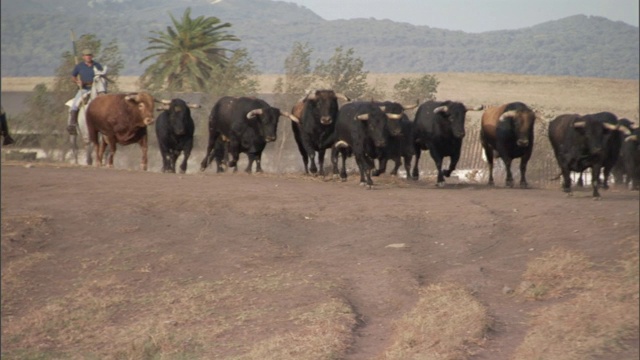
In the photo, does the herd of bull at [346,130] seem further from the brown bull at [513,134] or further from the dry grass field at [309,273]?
the dry grass field at [309,273]

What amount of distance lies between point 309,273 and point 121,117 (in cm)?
1035

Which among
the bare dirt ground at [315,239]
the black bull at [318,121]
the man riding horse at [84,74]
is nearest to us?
the bare dirt ground at [315,239]

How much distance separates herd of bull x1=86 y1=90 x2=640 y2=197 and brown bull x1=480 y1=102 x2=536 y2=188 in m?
0.02

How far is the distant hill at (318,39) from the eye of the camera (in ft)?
125

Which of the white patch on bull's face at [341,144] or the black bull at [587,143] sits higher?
the black bull at [587,143]

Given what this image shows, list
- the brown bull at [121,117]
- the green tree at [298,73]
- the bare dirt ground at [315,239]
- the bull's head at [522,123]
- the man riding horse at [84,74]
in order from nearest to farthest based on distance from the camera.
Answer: the bare dirt ground at [315,239] → the bull's head at [522,123] → the brown bull at [121,117] → the man riding horse at [84,74] → the green tree at [298,73]

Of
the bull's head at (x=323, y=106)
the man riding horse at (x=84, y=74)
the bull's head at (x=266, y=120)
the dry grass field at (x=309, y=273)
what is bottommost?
the dry grass field at (x=309, y=273)

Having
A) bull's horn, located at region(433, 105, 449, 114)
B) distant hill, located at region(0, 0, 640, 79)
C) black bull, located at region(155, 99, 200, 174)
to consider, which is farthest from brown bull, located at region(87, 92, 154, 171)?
distant hill, located at region(0, 0, 640, 79)

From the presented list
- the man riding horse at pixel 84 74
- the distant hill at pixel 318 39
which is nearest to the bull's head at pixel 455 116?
the man riding horse at pixel 84 74

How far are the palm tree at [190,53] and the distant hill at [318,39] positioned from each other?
0.69 meters

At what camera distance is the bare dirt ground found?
12.6 metres

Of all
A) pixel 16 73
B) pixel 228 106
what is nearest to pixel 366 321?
pixel 228 106

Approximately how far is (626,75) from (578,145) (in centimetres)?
9323

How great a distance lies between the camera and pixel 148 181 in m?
18.3
